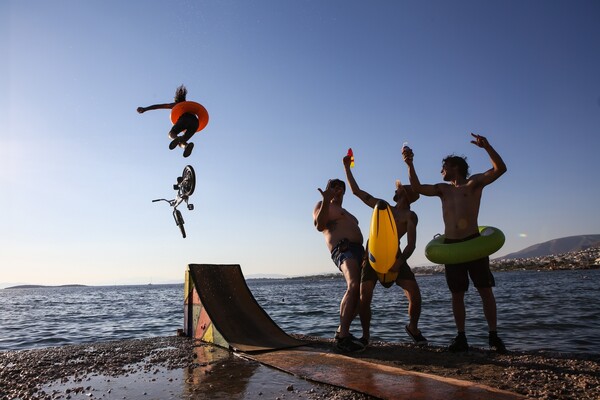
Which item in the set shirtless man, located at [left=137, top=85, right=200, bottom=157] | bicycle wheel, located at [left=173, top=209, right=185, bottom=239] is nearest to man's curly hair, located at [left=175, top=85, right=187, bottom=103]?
shirtless man, located at [left=137, top=85, right=200, bottom=157]

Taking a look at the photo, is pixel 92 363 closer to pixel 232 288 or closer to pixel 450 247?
pixel 232 288

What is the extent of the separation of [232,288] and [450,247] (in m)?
4.21

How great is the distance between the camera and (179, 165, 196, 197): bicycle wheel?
340 inches

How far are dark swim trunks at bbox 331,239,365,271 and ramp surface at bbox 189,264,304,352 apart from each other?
4.69 feet

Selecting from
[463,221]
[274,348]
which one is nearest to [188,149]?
[274,348]

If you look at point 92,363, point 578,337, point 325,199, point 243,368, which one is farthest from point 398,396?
point 578,337

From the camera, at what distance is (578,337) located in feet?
24.0

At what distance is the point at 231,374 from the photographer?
14.2ft

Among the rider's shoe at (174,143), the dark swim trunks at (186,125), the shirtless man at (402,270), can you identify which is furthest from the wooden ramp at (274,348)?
the dark swim trunks at (186,125)

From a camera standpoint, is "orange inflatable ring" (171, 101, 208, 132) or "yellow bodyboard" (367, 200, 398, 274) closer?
"yellow bodyboard" (367, 200, 398, 274)

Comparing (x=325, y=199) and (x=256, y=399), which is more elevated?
(x=325, y=199)

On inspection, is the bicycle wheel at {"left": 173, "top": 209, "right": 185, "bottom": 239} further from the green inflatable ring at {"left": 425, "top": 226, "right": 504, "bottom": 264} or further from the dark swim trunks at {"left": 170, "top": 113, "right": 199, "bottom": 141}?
the green inflatable ring at {"left": 425, "top": 226, "right": 504, "bottom": 264}

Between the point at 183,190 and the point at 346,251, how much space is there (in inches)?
186

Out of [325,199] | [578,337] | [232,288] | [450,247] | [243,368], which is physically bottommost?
[578,337]
